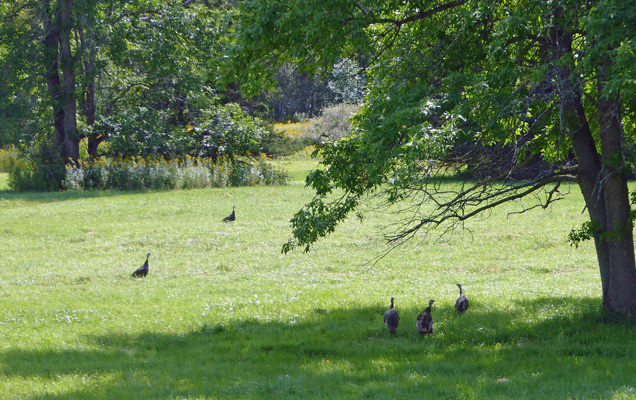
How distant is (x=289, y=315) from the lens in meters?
10.9

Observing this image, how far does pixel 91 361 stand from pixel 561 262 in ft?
37.8

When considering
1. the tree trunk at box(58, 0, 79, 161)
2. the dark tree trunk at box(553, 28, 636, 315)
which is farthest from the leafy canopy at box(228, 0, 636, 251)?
the tree trunk at box(58, 0, 79, 161)

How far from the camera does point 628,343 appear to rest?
855 centimetres

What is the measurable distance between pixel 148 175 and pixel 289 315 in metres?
19.3

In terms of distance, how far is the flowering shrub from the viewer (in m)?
28.3

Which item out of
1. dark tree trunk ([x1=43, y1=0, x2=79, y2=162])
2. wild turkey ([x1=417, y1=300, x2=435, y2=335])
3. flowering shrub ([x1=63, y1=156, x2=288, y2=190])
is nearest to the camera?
wild turkey ([x1=417, y1=300, x2=435, y2=335])

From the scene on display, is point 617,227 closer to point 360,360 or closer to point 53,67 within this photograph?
point 360,360

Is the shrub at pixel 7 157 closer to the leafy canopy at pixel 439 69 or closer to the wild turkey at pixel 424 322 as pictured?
the leafy canopy at pixel 439 69

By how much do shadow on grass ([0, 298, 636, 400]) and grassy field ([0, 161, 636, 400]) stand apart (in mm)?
32

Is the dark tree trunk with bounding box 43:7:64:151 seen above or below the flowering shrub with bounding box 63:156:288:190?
above

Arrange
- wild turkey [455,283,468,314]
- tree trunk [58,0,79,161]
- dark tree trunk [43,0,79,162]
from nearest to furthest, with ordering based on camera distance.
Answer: wild turkey [455,283,468,314] < tree trunk [58,0,79,161] < dark tree trunk [43,0,79,162]

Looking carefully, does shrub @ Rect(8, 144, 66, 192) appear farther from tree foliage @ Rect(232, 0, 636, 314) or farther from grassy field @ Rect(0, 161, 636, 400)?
tree foliage @ Rect(232, 0, 636, 314)

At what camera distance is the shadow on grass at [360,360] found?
22.3ft

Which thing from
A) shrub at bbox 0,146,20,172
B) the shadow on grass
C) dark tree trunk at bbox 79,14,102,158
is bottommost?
the shadow on grass
